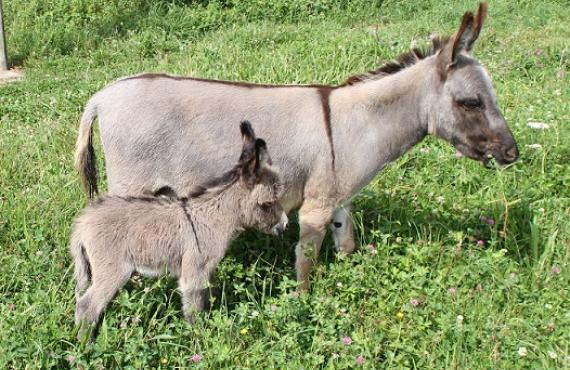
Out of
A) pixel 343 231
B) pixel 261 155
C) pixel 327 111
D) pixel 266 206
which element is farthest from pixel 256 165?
pixel 343 231

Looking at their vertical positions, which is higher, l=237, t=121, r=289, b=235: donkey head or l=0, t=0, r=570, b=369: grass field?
l=237, t=121, r=289, b=235: donkey head

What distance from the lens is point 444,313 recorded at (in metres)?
3.93

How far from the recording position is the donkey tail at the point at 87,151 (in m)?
4.36

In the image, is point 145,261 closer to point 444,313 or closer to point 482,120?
point 444,313

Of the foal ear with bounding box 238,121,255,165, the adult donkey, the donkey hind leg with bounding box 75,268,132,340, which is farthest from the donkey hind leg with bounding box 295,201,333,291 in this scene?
the donkey hind leg with bounding box 75,268,132,340

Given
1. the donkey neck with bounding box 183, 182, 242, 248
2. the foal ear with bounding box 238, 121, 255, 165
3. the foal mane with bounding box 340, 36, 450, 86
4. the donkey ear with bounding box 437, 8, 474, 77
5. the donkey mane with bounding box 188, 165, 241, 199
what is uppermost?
the donkey ear with bounding box 437, 8, 474, 77

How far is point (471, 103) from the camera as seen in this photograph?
4184mm

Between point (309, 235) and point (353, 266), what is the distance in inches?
13.9

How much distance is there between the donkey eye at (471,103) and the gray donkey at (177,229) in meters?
1.14

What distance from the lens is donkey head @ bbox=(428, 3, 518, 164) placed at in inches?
164

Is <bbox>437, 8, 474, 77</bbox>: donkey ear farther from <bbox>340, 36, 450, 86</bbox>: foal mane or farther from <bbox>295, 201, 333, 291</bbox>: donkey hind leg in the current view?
<bbox>295, 201, 333, 291</bbox>: donkey hind leg

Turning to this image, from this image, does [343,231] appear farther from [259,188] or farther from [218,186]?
[218,186]

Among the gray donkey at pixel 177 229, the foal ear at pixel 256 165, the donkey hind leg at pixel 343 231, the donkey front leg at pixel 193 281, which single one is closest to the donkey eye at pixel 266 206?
the gray donkey at pixel 177 229

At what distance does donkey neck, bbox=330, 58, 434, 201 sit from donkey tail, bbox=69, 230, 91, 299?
4.81ft
